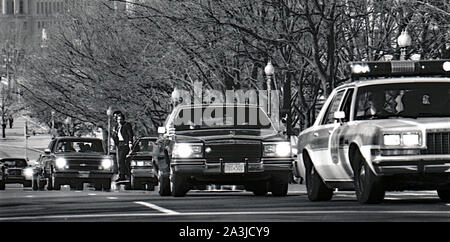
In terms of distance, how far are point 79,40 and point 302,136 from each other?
139 feet

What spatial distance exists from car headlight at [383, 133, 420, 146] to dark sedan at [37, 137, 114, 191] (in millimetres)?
20483

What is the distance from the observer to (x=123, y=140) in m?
33.2

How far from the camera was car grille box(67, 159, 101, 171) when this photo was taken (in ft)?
115

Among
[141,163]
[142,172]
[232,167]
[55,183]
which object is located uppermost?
[232,167]

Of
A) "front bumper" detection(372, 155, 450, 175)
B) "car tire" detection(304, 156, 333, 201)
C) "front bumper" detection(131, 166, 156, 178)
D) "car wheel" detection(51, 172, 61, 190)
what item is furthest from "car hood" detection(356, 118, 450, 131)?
"car wheel" detection(51, 172, 61, 190)

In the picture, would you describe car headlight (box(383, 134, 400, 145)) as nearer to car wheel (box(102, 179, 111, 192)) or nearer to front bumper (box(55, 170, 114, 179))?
front bumper (box(55, 170, 114, 179))

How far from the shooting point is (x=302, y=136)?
1927 cm

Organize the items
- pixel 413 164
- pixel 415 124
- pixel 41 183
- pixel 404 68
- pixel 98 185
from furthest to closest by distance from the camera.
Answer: pixel 41 183
pixel 98 185
pixel 404 68
pixel 415 124
pixel 413 164

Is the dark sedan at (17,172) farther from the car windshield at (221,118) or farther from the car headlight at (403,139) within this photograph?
the car headlight at (403,139)

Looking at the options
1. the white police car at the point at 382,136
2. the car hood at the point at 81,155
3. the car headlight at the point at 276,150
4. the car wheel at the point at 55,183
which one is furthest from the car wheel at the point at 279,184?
the car wheel at the point at 55,183

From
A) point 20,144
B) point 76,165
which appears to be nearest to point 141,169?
point 76,165

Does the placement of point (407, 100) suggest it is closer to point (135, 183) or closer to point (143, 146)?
point (135, 183)

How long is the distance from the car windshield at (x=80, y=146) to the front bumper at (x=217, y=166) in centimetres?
1596

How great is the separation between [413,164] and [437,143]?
1.35ft
